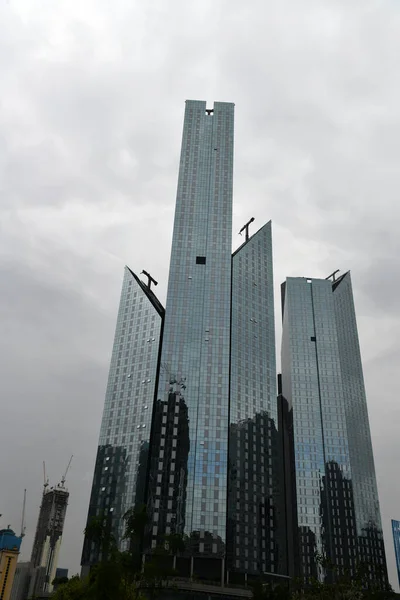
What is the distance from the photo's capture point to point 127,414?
16850 cm

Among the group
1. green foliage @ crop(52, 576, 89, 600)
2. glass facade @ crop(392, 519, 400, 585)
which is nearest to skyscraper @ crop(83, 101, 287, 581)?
glass facade @ crop(392, 519, 400, 585)

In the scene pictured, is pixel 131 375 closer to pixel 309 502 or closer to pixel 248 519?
pixel 248 519

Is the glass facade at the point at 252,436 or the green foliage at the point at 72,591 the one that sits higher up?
the glass facade at the point at 252,436

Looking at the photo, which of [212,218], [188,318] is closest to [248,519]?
[188,318]

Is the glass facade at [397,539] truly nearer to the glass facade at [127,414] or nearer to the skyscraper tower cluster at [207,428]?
the skyscraper tower cluster at [207,428]

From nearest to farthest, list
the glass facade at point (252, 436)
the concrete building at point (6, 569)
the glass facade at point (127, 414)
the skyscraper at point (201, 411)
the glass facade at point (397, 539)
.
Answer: the skyscraper at point (201, 411) < the glass facade at point (127, 414) < the glass facade at point (252, 436) < the glass facade at point (397, 539) < the concrete building at point (6, 569)

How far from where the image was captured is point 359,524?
200m

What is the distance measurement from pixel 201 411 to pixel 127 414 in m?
23.8

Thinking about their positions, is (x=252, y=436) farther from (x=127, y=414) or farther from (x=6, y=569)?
(x=6, y=569)

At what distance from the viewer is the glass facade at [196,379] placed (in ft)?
488

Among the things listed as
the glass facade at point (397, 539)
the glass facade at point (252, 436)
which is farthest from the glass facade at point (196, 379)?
the glass facade at point (397, 539)

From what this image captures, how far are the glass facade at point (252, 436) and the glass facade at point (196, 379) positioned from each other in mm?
6724

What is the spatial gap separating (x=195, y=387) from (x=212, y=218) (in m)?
62.1

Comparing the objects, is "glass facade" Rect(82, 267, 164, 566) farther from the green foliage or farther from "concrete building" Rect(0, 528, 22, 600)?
"concrete building" Rect(0, 528, 22, 600)
